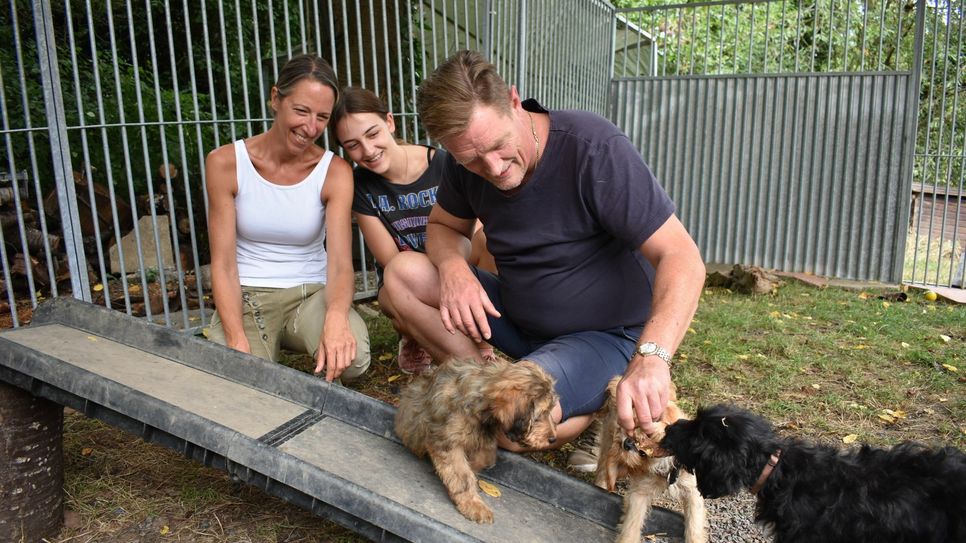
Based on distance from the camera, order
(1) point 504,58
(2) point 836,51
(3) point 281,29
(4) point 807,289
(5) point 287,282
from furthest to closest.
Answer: (2) point 836,51 < (3) point 281,29 < (4) point 807,289 < (1) point 504,58 < (5) point 287,282

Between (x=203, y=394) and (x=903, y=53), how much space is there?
76.2 feet

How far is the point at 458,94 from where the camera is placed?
2660mm

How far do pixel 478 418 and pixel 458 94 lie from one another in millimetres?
1271

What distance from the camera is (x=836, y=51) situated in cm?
2033

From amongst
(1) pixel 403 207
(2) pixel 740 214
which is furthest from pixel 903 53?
(1) pixel 403 207

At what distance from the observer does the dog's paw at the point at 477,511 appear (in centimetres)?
259

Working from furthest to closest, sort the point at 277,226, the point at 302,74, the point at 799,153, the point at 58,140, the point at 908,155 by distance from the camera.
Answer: the point at 799,153 → the point at 908,155 → the point at 58,140 → the point at 277,226 → the point at 302,74

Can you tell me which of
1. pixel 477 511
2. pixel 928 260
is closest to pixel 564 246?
pixel 477 511

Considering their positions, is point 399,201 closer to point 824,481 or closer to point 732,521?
point 732,521

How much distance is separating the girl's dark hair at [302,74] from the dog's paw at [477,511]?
2.44 meters

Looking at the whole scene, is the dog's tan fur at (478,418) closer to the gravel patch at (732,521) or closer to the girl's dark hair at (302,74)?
the gravel patch at (732,521)

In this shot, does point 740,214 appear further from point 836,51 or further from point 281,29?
point 836,51

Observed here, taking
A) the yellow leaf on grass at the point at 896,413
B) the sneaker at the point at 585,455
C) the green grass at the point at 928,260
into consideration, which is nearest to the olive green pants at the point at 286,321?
the sneaker at the point at 585,455

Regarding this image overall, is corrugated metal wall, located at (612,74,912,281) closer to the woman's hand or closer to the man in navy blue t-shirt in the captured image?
the man in navy blue t-shirt
